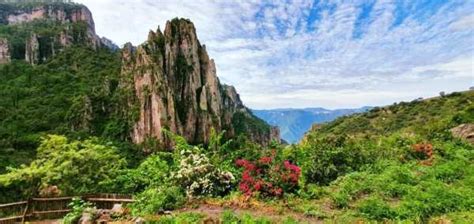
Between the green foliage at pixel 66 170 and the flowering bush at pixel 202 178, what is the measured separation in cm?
494

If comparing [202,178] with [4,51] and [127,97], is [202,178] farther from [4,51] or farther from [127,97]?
[4,51]

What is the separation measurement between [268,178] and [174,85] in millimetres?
78029

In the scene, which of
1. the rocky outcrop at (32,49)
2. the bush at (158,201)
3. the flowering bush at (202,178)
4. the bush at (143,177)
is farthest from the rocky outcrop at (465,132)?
the rocky outcrop at (32,49)

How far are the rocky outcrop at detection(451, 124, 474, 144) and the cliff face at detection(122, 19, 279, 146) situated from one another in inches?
2430

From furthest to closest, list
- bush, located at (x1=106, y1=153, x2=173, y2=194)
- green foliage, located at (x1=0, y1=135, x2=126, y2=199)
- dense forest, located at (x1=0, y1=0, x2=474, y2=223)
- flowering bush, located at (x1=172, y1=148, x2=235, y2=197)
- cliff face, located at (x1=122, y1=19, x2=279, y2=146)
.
A: cliff face, located at (x1=122, y1=19, x2=279, y2=146), green foliage, located at (x1=0, y1=135, x2=126, y2=199), bush, located at (x1=106, y1=153, x2=173, y2=194), flowering bush, located at (x1=172, y1=148, x2=235, y2=197), dense forest, located at (x1=0, y1=0, x2=474, y2=223)

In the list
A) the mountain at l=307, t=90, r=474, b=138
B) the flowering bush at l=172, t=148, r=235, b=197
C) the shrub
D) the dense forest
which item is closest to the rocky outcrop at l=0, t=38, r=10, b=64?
the mountain at l=307, t=90, r=474, b=138

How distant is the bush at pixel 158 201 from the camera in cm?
1207

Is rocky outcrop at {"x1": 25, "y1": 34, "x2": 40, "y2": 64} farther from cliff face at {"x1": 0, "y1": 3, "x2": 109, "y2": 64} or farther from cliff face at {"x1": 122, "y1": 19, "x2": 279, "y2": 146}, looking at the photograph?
cliff face at {"x1": 122, "y1": 19, "x2": 279, "y2": 146}

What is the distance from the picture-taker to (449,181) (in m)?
13.3

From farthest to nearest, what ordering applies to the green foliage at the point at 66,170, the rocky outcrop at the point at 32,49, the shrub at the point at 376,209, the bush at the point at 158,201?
the rocky outcrop at the point at 32,49, the green foliage at the point at 66,170, the bush at the point at 158,201, the shrub at the point at 376,209

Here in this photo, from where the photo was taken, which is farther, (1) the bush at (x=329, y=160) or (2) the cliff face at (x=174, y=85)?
(2) the cliff face at (x=174, y=85)

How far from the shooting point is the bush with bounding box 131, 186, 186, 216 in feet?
Result: 39.6

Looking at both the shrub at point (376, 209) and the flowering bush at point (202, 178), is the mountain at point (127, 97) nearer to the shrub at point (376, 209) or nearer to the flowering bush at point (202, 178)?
the flowering bush at point (202, 178)

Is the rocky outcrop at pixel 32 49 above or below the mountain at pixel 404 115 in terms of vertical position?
above
